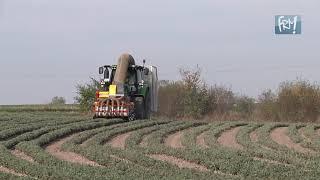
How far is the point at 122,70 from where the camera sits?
84.7ft

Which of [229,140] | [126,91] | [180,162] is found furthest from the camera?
[126,91]

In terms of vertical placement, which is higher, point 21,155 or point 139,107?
point 139,107

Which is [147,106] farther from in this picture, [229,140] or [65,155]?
[65,155]

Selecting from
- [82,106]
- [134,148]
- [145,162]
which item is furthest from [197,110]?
[145,162]

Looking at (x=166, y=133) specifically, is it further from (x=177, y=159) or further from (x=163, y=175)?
(x=163, y=175)

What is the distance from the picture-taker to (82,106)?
38.6m

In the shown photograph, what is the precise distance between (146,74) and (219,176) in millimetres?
17300

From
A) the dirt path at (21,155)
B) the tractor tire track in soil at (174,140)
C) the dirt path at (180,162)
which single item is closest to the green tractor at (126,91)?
the tractor tire track in soil at (174,140)

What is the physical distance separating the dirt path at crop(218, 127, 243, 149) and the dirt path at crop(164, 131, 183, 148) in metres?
1.36

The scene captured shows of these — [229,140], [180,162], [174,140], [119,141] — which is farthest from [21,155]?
[229,140]

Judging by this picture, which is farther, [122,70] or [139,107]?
[139,107]

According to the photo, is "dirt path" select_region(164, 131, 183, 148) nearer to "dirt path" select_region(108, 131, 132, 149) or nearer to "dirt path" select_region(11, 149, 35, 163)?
"dirt path" select_region(108, 131, 132, 149)

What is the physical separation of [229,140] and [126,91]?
9.01m

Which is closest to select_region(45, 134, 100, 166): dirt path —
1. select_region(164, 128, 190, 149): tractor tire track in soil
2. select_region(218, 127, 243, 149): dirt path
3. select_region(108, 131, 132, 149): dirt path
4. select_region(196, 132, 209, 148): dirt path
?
select_region(108, 131, 132, 149): dirt path
